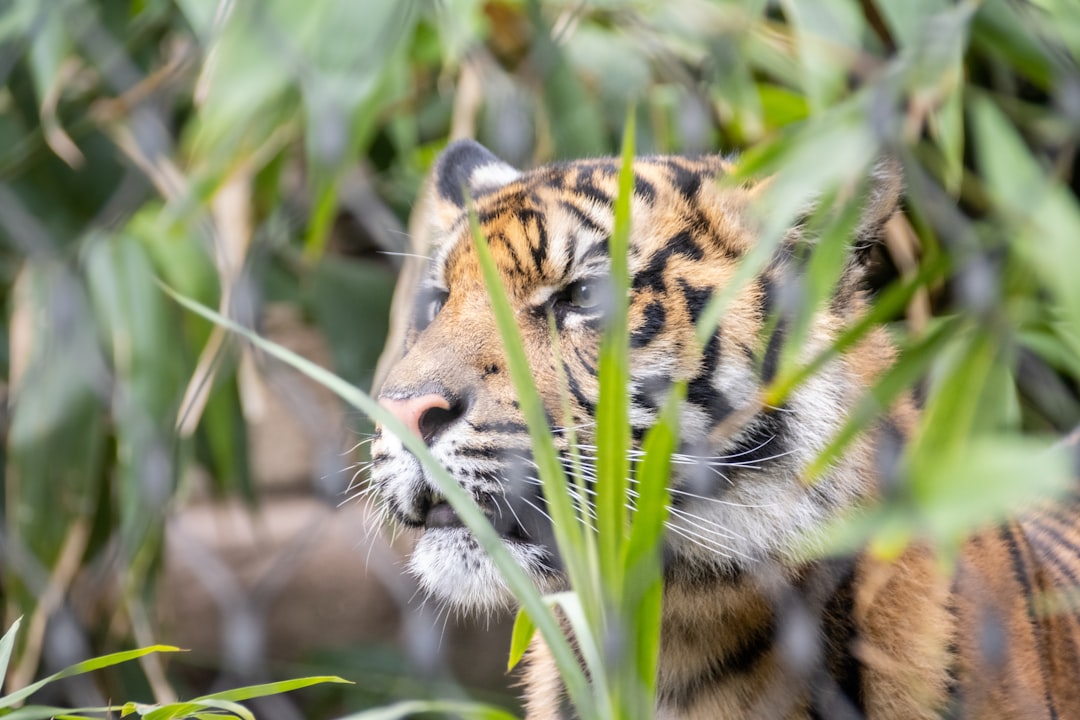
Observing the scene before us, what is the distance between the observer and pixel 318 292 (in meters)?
1.87

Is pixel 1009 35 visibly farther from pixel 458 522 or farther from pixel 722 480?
pixel 458 522

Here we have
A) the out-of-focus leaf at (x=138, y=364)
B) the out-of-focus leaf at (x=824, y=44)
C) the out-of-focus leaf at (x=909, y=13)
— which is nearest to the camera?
the out-of-focus leaf at (x=909, y=13)

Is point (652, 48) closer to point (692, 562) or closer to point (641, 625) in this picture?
point (692, 562)

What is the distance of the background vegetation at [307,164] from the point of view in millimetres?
1176

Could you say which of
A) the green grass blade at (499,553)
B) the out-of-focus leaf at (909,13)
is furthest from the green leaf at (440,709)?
the out-of-focus leaf at (909,13)

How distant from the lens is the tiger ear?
126 centimetres

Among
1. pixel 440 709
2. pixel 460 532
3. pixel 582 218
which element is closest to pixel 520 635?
pixel 440 709

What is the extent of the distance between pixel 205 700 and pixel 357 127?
0.72 metres

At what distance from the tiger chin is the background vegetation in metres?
0.09

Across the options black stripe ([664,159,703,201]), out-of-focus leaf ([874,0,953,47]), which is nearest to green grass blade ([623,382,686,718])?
black stripe ([664,159,703,201])

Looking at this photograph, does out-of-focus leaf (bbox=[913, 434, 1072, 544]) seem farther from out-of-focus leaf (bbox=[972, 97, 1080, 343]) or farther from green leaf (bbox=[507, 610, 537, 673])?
green leaf (bbox=[507, 610, 537, 673])

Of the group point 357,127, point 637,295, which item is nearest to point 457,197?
point 357,127

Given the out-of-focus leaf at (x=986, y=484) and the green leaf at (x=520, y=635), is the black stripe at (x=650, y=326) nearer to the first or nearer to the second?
the green leaf at (x=520, y=635)

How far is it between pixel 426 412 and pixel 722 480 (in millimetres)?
260
